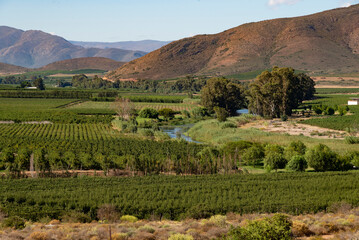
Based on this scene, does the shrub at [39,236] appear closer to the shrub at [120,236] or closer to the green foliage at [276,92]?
the shrub at [120,236]

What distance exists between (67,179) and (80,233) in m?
19.0

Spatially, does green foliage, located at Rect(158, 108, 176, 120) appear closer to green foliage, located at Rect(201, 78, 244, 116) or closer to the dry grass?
green foliage, located at Rect(201, 78, 244, 116)

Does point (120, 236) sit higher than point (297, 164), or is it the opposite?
point (120, 236)

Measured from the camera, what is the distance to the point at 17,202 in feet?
113

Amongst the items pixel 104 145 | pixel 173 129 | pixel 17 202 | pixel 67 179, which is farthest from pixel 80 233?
pixel 173 129

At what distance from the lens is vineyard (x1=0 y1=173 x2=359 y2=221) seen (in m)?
32.8

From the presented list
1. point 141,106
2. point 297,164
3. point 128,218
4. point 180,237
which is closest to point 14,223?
point 128,218

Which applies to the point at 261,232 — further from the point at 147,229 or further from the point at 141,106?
the point at 141,106

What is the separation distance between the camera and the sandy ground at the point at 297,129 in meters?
75.9

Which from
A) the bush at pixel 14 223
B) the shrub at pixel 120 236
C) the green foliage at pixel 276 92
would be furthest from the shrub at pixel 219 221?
the green foliage at pixel 276 92

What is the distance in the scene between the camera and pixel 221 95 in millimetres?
115438

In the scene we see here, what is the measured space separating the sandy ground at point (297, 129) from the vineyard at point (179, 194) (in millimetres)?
32422

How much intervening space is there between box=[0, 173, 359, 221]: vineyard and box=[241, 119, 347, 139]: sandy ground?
32.4m

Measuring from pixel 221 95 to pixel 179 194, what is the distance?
80.4 m
